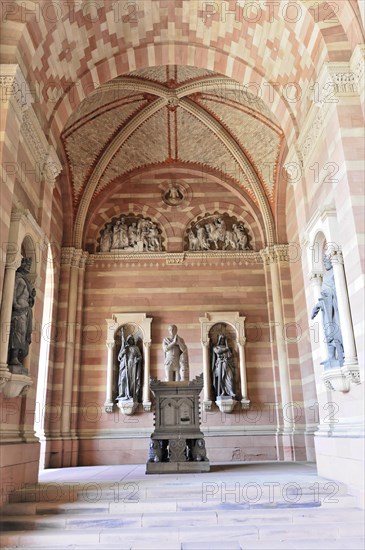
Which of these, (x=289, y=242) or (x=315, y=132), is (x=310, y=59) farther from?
(x=289, y=242)

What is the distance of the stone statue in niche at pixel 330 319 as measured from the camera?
627 cm

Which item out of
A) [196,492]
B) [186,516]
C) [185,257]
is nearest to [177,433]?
[196,492]

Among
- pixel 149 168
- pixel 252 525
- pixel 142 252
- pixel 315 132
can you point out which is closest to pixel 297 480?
pixel 252 525

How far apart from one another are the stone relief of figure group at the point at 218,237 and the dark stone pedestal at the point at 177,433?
5.77 meters

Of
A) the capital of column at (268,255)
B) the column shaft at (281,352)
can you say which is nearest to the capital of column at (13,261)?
the column shaft at (281,352)

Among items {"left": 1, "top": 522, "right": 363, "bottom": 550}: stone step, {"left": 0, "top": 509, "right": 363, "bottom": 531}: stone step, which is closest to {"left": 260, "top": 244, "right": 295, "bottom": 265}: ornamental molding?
{"left": 0, "top": 509, "right": 363, "bottom": 531}: stone step

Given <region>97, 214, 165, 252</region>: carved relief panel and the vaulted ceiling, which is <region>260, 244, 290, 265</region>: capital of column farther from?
<region>97, 214, 165, 252</region>: carved relief panel

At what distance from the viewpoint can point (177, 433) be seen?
855 centimetres

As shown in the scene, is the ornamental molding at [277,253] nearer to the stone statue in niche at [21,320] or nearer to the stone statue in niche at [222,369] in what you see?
the stone statue in niche at [222,369]

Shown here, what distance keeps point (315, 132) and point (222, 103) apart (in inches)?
210

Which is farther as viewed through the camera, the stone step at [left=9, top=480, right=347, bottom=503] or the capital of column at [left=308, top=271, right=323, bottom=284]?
the capital of column at [left=308, top=271, right=323, bottom=284]

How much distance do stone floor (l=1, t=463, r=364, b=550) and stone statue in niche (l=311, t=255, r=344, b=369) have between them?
5.67 ft

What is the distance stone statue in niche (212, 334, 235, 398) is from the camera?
12055 mm

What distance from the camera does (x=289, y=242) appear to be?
43.1 feet
